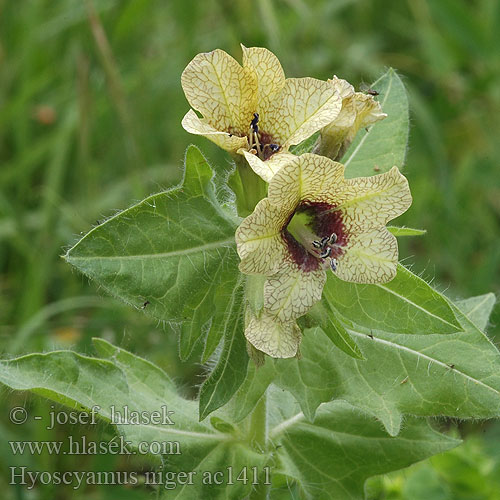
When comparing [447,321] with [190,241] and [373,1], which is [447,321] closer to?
[190,241]

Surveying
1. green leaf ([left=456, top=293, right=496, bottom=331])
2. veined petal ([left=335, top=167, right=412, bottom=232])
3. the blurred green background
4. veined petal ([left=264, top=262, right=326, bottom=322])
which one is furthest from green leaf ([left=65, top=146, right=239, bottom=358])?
the blurred green background

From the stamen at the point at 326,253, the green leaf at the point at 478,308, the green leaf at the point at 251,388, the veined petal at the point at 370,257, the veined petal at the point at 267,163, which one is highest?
the veined petal at the point at 267,163

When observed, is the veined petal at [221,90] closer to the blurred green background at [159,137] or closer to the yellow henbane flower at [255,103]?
the yellow henbane flower at [255,103]

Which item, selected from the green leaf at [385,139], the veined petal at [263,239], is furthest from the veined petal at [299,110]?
the green leaf at [385,139]

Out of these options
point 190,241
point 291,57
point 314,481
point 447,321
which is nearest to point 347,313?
point 447,321

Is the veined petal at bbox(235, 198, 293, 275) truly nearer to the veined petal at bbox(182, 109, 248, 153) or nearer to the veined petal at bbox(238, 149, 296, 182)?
the veined petal at bbox(238, 149, 296, 182)

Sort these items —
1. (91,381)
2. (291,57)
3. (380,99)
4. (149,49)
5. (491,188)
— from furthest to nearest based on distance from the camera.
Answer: (149,49), (491,188), (291,57), (380,99), (91,381)
